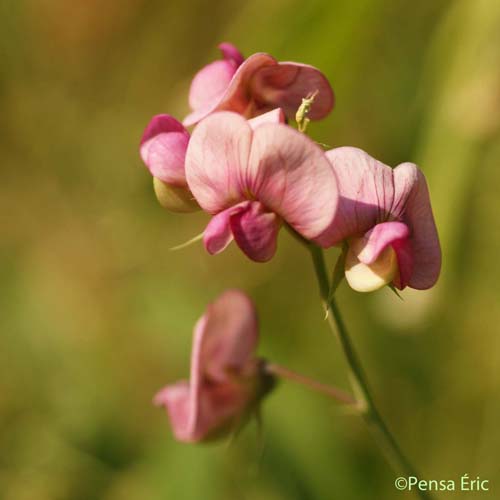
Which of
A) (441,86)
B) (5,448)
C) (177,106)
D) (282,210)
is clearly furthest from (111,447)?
(282,210)

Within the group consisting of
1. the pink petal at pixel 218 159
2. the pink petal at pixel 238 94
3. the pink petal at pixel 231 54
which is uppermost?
the pink petal at pixel 231 54

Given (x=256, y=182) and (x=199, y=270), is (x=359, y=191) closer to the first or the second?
(x=256, y=182)

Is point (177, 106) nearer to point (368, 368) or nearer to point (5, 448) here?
point (368, 368)

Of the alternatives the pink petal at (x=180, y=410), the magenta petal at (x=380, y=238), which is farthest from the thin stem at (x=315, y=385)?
the magenta petal at (x=380, y=238)

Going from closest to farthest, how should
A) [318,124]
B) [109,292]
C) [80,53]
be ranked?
[318,124] < [109,292] < [80,53]

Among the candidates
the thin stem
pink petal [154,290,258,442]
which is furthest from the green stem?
pink petal [154,290,258,442]

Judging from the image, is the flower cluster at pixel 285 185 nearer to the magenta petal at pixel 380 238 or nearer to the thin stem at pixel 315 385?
the magenta petal at pixel 380 238
